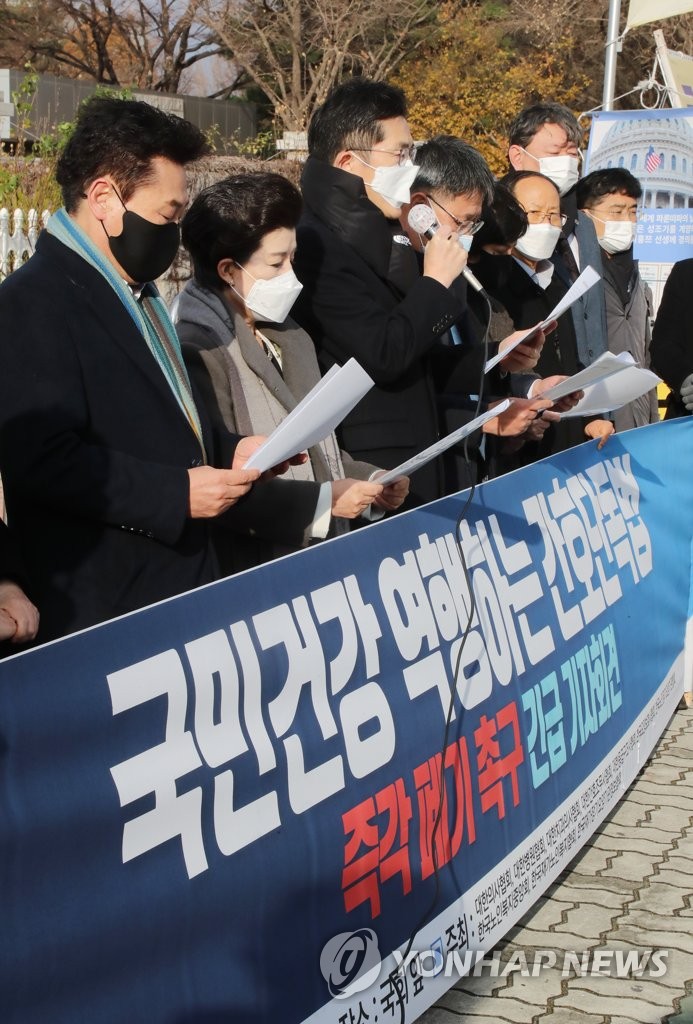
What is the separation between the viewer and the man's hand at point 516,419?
13.4 ft

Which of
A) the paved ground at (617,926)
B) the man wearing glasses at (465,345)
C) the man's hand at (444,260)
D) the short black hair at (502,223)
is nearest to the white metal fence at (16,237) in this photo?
the short black hair at (502,223)

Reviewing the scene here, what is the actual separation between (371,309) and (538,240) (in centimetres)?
137

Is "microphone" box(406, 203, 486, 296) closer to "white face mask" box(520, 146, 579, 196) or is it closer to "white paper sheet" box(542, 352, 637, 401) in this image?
"white paper sheet" box(542, 352, 637, 401)

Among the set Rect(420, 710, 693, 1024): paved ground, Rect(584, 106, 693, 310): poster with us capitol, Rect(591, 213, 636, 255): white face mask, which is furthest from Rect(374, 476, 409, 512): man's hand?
Rect(584, 106, 693, 310): poster with us capitol

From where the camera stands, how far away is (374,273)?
3.88m

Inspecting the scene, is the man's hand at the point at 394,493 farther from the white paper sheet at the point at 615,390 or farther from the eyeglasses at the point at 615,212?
the eyeglasses at the point at 615,212

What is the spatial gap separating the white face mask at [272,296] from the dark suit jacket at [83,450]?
2.14 ft

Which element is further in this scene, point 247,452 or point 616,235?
point 616,235

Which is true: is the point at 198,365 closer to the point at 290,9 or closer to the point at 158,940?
the point at 158,940

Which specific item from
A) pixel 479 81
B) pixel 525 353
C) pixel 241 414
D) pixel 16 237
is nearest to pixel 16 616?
pixel 241 414

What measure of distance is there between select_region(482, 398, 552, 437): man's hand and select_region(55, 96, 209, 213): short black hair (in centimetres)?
158

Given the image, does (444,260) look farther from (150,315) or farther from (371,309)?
(150,315)

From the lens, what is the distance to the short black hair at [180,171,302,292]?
3346mm

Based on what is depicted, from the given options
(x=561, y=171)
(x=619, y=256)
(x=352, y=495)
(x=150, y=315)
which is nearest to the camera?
(x=150, y=315)
